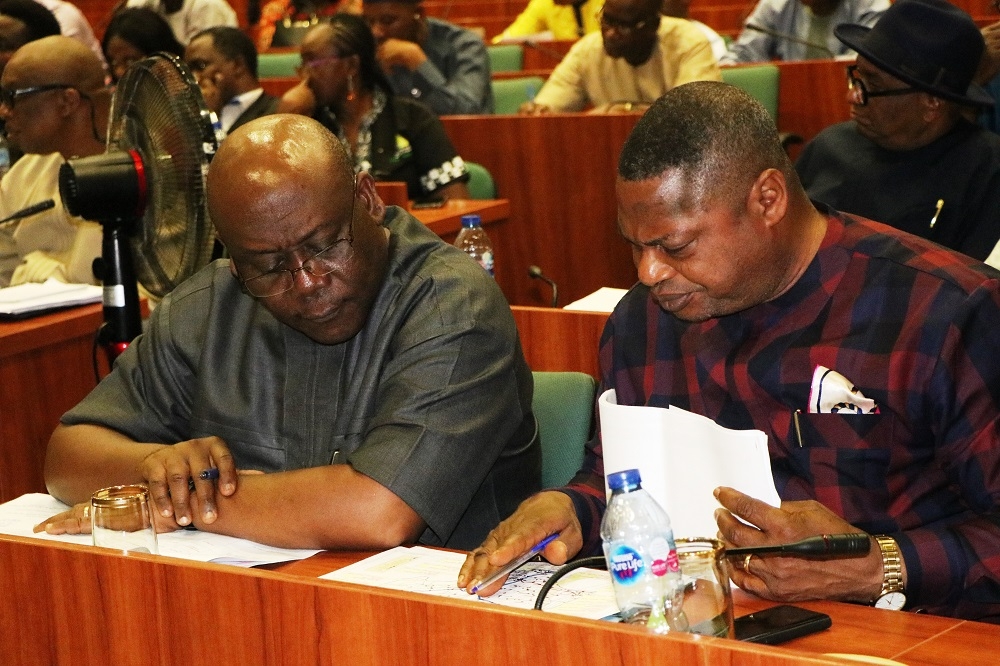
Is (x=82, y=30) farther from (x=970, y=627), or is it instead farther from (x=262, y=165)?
(x=970, y=627)

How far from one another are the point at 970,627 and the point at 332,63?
4.35 metres

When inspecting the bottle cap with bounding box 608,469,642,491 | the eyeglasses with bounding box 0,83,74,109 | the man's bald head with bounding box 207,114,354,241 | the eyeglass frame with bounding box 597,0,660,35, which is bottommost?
the bottle cap with bounding box 608,469,642,491

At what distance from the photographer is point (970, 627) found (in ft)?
5.16

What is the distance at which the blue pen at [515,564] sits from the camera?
173 centimetres

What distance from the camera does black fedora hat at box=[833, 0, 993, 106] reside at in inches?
131

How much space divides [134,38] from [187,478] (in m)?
4.53

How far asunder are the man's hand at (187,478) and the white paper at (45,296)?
162 cm

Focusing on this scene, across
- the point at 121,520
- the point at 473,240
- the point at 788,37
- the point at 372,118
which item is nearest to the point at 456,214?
the point at 473,240

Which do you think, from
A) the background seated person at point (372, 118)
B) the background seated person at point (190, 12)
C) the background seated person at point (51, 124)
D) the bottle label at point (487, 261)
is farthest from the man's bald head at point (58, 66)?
the background seated person at point (190, 12)

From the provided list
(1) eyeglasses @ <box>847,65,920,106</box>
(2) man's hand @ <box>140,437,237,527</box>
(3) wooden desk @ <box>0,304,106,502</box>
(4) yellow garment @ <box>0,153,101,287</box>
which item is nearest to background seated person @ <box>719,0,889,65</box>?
(1) eyeglasses @ <box>847,65,920,106</box>

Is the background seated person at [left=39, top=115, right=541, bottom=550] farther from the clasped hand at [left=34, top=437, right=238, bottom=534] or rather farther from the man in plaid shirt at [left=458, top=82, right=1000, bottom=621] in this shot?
the man in plaid shirt at [left=458, top=82, right=1000, bottom=621]

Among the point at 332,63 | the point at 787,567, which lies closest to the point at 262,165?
the point at 787,567

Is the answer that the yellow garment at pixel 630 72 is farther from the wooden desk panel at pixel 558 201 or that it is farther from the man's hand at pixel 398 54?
the man's hand at pixel 398 54

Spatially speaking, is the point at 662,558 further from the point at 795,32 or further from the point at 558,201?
the point at 795,32
